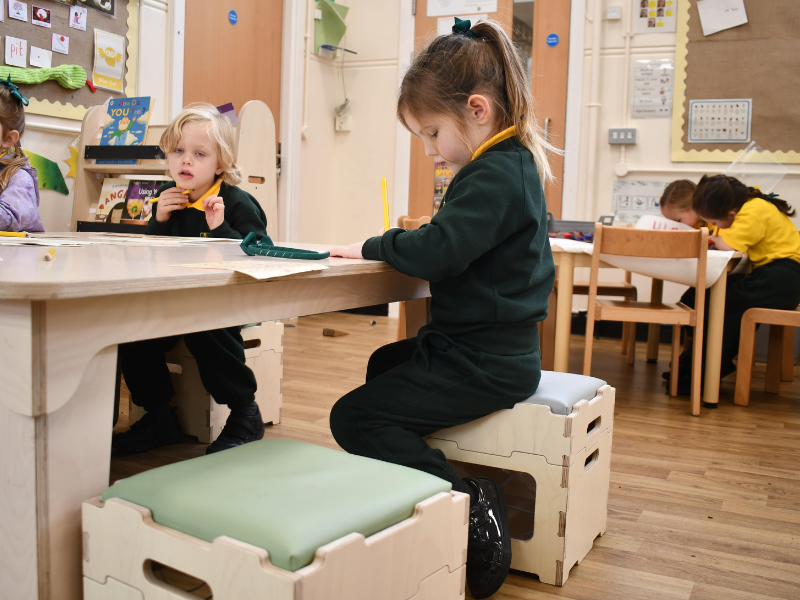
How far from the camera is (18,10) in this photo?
2521 millimetres

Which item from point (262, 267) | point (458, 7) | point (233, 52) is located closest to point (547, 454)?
point (262, 267)

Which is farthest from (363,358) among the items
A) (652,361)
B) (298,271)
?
(298,271)

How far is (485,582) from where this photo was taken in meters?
1.14

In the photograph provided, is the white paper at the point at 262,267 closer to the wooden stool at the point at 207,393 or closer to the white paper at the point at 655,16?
the wooden stool at the point at 207,393

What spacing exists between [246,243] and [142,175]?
192cm

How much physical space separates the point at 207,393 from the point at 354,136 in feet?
10.4

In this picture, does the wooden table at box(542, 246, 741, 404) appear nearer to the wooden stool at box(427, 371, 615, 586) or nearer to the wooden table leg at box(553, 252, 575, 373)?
the wooden table leg at box(553, 252, 575, 373)

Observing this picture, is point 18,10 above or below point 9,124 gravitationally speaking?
above

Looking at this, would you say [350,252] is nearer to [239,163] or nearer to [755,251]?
[239,163]

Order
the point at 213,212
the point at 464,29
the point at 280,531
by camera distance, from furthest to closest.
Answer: the point at 213,212 → the point at 464,29 → the point at 280,531

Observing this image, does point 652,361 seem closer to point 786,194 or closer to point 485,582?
point 786,194

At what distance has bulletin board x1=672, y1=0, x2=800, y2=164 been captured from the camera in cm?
379

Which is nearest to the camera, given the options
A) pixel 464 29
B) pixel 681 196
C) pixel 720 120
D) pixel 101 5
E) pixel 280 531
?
pixel 280 531

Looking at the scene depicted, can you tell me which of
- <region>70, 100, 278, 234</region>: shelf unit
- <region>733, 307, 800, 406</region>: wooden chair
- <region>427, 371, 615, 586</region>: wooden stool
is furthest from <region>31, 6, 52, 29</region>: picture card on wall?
<region>733, 307, 800, 406</region>: wooden chair
